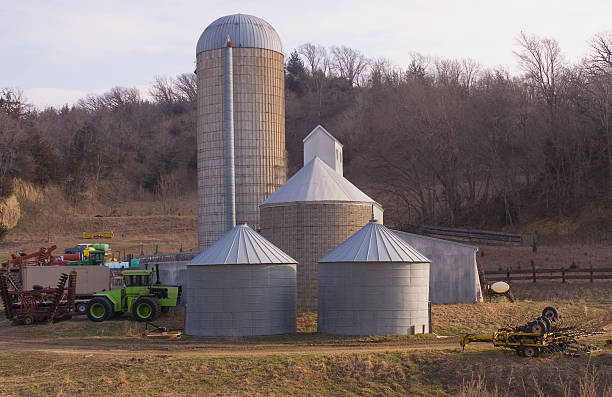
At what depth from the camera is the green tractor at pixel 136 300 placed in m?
34.8

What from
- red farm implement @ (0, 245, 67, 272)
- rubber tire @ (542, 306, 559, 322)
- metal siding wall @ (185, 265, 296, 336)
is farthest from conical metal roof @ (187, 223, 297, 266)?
red farm implement @ (0, 245, 67, 272)

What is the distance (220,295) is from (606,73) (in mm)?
47017

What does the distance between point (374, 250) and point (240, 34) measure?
18756 millimetres

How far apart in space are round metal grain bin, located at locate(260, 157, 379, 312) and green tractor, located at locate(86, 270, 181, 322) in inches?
221

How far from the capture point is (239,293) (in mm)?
30688

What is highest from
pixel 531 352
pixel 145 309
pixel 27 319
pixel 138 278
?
pixel 138 278

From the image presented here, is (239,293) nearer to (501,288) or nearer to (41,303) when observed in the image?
(41,303)

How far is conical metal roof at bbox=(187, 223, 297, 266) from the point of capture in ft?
102

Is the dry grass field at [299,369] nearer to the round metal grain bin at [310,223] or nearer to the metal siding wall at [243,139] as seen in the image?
the round metal grain bin at [310,223]

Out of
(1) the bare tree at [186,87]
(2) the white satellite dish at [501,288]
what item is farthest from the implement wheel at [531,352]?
(1) the bare tree at [186,87]

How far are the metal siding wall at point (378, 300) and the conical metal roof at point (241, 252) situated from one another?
283cm

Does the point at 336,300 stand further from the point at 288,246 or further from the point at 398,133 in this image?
the point at 398,133

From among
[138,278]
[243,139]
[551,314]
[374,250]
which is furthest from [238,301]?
[243,139]

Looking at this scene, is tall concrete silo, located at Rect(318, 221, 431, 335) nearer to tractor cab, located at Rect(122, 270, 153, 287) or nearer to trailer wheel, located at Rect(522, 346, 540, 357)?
trailer wheel, located at Rect(522, 346, 540, 357)
